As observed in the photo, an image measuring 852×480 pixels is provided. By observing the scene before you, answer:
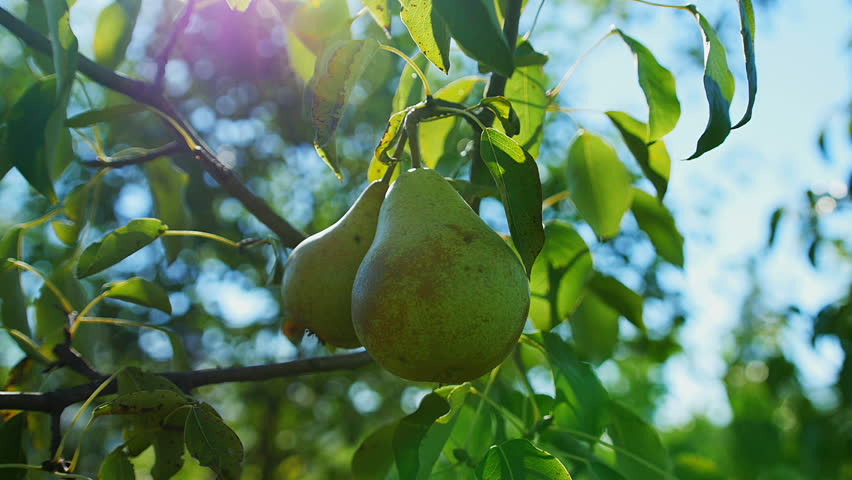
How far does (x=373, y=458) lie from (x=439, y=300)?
513 mm

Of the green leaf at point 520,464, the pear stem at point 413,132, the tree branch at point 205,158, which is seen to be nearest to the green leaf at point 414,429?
the green leaf at point 520,464

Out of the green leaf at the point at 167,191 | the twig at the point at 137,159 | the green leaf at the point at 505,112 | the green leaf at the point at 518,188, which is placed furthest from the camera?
the green leaf at the point at 167,191

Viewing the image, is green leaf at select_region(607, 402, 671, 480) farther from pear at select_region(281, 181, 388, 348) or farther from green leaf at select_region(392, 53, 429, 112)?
green leaf at select_region(392, 53, 429, 112)

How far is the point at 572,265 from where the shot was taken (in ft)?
3.62

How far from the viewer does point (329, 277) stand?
829 millimetres

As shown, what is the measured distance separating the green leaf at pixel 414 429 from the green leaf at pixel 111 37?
0.82 metres

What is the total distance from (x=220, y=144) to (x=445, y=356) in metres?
7.00

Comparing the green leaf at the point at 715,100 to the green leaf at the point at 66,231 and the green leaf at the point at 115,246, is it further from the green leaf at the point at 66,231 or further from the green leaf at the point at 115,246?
the green leaf at the point at 66,231

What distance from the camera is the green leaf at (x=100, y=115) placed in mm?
1026

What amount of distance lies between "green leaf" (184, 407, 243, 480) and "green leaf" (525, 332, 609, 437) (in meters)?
0.46

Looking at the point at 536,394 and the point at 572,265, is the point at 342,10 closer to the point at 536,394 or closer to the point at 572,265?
the point at 572,265

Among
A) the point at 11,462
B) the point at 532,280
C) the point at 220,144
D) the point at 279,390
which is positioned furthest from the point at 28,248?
the point at 532,280

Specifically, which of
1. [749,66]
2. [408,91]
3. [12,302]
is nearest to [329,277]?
[408,91]

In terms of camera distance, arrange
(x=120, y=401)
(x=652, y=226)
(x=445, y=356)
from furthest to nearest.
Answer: (x=652, y=226) < (x=120, y=401) < (x=445, y=356)
